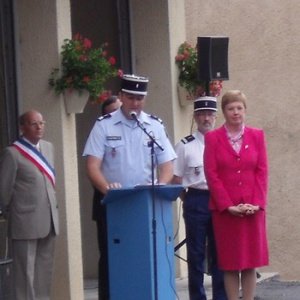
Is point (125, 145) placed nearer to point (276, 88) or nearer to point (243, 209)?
point (243, 209)

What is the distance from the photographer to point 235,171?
961 cm

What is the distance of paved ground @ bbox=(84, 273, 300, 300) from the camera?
41.0 ft

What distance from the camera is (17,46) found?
36.8 ft

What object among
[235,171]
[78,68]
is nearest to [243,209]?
[235,171]

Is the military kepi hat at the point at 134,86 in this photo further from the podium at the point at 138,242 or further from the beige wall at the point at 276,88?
the beige wall at the point at 276,88

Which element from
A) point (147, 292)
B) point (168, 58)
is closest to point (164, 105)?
point (168, 58)

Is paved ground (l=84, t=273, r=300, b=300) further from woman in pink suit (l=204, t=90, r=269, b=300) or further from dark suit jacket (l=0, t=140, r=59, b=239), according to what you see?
woman in pink suit (l=204, t=90, r=269, b=300)

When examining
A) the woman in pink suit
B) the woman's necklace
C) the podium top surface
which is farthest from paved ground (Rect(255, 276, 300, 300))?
the podium top surface

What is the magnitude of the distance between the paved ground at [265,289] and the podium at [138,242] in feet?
9.85

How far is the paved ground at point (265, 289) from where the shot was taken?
41.0 feet

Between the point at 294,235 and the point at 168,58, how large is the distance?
4936 millimetres

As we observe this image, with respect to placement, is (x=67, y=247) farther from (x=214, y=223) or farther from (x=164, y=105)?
(x=164, y=105)

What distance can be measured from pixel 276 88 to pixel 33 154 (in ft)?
25.0

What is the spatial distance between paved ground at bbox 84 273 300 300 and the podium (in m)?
3.00
